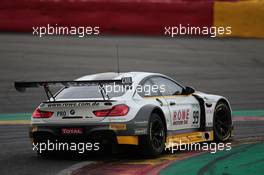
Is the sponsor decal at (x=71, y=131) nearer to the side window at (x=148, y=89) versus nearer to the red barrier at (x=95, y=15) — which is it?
the side window at (x=148, y=89)

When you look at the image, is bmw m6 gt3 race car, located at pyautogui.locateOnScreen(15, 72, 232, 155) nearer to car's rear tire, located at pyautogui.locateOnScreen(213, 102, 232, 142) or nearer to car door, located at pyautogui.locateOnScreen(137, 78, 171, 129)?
car door, located at pyautogui.locateOnScreen(137, 78, 171, 129)

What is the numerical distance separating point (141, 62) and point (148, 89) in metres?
9.66

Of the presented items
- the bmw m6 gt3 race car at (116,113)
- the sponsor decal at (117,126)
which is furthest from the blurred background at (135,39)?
the sponsor decal at (117,126)

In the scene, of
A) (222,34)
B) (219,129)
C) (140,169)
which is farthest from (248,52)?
(140,169)

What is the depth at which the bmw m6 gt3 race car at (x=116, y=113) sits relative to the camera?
10500 mm

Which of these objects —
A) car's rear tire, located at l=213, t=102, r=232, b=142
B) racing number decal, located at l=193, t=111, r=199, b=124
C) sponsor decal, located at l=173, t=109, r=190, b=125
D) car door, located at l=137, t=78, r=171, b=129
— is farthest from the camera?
car's rear tire, located at l=213, t=102, r=232, b=142

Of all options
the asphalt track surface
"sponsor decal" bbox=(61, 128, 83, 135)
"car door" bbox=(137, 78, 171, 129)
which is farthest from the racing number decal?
the asphalt track surface

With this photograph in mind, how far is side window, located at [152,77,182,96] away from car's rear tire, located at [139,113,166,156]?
0.71 metres

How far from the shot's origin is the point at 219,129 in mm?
12570

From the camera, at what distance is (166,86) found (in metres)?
11.8

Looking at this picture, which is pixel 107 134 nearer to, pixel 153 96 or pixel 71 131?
pixel 71 131

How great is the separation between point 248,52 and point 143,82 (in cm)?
1050

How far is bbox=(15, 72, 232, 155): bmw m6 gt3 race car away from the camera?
10500mm

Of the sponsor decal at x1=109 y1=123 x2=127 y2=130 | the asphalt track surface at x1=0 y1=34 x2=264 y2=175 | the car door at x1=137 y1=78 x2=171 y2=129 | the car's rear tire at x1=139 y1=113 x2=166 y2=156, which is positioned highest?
the asphalt track surface at x1=0 y1=34 x2=264 y2=175
